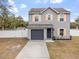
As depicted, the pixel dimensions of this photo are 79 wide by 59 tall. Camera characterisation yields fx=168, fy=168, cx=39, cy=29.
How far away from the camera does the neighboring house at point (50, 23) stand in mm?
32947

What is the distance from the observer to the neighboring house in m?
32.9

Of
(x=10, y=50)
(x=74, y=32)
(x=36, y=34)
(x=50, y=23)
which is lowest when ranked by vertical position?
(x=10, y=50)

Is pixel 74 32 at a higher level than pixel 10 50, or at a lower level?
higher

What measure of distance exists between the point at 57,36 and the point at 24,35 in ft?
30.6

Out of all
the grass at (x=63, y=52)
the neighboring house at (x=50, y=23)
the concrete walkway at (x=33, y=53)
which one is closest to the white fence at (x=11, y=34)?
the neighboring house at (x=50, y=23)

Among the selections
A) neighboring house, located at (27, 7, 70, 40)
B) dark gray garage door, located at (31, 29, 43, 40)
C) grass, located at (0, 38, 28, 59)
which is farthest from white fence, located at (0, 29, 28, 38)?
grass, located at (0, 38, 28, 59)

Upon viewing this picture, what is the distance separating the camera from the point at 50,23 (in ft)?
109

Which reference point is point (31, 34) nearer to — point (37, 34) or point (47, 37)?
point (37, 34)

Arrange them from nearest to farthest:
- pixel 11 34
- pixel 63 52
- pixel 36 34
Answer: pixel 63 52 < pixel 36 34 < pixel 11 34

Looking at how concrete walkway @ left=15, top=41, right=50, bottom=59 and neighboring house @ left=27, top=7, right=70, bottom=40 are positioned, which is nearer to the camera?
concrete walkway @ left=15, top=41, right=50, bottom=59

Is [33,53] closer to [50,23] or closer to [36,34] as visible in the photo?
[36,34]

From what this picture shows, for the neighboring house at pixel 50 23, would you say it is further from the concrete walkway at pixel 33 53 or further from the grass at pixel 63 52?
the concrete walkway at pixel 33 53

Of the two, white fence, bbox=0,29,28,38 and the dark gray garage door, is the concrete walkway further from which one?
white fence, bbox=0,29,28,38

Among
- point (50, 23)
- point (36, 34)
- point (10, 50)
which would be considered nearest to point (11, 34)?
point (36, 34)
